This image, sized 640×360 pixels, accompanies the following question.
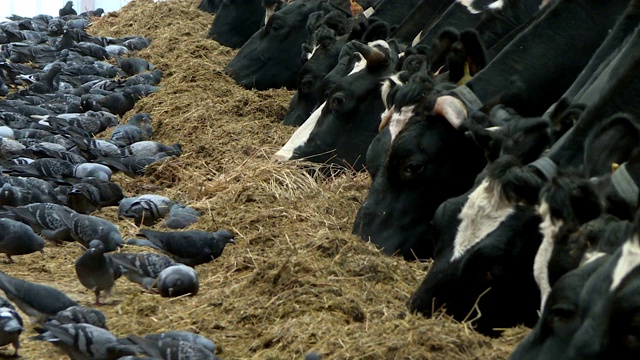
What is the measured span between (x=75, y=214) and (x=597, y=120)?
3132mm

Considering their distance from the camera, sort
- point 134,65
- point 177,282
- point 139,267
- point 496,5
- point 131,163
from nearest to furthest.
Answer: point 177,282, point 139,267, point 496,5, point 131,163, point 134,65

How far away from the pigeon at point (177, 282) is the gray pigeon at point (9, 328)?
97cm

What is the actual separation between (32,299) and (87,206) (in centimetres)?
236

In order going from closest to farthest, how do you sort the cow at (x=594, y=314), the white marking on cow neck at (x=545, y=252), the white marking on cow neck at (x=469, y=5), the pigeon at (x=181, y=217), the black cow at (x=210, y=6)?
1. the cow at (x=594, y=314)
2. the white marking on cow neck at (x=545, y=252)
3. the pigeon at (x=181, y=217)
4. the white marking on cow neck at (x=469, y=5)
5. the black cow at (x=210, y=6)

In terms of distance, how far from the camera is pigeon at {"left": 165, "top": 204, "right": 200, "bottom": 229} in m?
6.83

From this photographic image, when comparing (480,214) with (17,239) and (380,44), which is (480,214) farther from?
(380,44)

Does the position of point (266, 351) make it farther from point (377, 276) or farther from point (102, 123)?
point (102, 123)

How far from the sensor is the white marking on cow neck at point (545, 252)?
397 centimetres

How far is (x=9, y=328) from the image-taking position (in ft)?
14.5

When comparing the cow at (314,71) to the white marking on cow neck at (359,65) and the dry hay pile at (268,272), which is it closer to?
the dry hay pile at (268,272)

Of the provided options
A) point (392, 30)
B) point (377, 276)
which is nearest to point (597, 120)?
point (377, 276)

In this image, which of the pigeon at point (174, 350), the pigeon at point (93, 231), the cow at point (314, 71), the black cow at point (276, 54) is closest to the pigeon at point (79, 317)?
the pigeon at point (174, 350)

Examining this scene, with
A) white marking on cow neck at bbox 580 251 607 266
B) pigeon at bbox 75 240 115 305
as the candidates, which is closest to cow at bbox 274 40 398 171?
pigeon at bbox 75 240 115 305

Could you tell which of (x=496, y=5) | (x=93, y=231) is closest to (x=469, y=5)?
(x=496, y=5)
